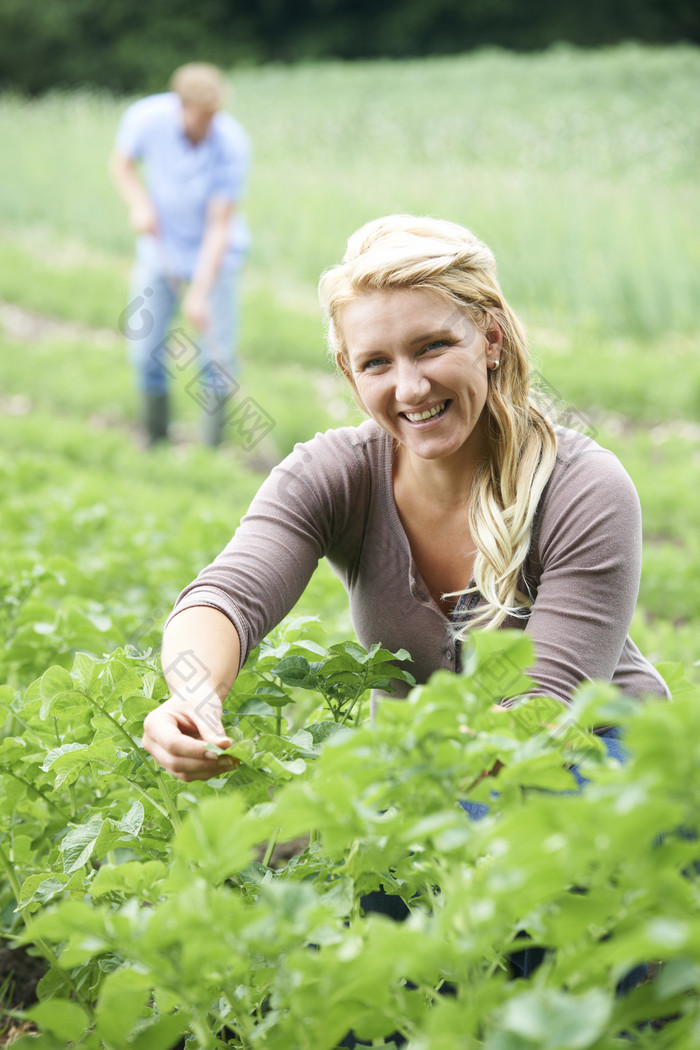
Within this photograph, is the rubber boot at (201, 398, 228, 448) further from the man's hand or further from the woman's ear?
the woman's ear

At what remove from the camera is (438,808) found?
2.74 ft

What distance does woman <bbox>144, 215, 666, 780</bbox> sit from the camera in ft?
4.65

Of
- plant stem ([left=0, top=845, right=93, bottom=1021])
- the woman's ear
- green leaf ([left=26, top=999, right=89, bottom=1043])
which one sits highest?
the woman's ear

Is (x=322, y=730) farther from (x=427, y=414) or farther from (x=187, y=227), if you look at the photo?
(x=187, y=227)

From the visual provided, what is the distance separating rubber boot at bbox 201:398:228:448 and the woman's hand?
471cm

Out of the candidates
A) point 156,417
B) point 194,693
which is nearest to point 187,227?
point 156,417

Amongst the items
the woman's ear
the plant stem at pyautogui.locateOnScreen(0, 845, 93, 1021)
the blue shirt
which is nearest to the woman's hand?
the plant stem at pyautogui.locateOnScreen(0, 845, 93, 1021)

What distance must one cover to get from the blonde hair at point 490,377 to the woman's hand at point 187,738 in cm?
47

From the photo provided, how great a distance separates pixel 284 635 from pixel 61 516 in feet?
6.08

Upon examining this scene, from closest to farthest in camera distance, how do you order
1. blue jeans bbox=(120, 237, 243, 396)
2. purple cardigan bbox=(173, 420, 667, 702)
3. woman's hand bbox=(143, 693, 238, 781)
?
1. woman's hand bbox=(143, 693, 238, 781)
2. purple cardigan bbox=(173, 420, 667, 702)
3. blue jeans bbox=(120, 237, 243, 396)

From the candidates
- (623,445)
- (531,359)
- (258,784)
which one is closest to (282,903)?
(258,784)

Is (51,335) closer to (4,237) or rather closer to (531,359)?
(4,237)

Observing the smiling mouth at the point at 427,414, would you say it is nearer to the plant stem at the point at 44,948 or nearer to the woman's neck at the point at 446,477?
the woman's neck at the point at 446,477

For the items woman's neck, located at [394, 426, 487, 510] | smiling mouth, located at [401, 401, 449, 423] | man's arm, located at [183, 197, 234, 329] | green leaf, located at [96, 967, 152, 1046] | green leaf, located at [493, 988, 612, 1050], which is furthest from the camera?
man's arm, located at [183, 197, 234, 329]
